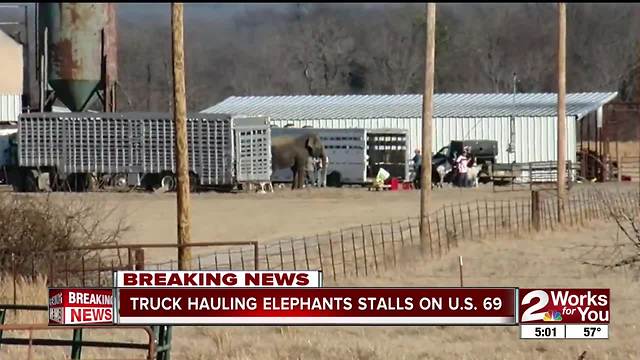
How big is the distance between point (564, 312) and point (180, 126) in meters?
12.7

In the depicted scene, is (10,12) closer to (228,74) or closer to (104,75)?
(104,75)

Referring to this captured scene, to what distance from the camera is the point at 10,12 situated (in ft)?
213

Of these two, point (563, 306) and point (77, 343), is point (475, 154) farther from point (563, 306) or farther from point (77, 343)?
point (563, 306)

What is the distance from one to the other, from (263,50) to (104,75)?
6735 centimetres

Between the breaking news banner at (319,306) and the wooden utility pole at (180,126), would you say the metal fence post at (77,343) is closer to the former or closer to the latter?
the breaking news banner at (319,306)

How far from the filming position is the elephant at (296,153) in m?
52.2

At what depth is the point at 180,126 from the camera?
2278 cm

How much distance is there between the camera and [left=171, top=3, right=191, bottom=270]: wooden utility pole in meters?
22.2

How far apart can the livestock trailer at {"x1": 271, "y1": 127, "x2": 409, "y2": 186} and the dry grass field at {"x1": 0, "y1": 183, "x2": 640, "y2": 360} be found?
352cm

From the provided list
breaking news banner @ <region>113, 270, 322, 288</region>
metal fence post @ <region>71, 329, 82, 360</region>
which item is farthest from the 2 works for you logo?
metal fence post @ <region>71, 329, 82, 360</region>

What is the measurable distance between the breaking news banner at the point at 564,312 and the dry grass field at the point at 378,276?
14.5 feet

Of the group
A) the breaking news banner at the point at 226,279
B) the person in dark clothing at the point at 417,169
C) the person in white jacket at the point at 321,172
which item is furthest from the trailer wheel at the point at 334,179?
the breaking news banner at the point at 226,279

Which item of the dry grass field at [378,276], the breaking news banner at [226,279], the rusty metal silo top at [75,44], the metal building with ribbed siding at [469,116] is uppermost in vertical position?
the rusty metal silo top at [75,44]

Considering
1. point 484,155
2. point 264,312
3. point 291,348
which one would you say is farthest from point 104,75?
point 264,312
